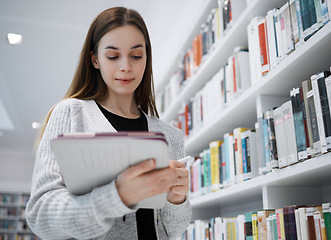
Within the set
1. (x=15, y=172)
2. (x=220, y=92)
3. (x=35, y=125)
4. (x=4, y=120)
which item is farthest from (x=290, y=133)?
(x=15, y=172)

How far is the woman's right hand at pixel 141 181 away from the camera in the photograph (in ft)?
2.16

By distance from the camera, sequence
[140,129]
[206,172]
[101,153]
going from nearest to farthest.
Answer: [101,153] < [140,129] < [206,172]

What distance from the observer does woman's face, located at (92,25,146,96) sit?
0.97 m

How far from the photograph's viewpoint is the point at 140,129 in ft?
3.34

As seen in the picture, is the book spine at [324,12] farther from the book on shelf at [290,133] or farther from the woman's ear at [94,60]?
the woman's ear at [94,60]

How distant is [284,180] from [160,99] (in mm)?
2261

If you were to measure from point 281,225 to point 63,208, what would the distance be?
908 mm

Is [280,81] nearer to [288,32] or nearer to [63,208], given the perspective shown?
[288,32]

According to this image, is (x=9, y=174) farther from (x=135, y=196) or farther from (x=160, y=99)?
(x=135, y=196)

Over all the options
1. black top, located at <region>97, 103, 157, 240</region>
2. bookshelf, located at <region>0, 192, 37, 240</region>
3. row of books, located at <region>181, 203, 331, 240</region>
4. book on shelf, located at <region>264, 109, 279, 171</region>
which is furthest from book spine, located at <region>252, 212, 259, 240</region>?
bookshelf, located at <region>0, 192, 37, 240</region>

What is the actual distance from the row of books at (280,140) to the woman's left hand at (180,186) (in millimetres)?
517

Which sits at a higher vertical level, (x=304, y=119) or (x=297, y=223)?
(x=304, y=119)

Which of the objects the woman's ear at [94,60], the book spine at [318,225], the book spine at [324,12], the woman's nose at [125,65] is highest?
the book spine at [324,12]

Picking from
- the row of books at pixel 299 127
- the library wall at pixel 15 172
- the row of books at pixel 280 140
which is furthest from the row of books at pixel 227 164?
the library wall at pixel 15 172
